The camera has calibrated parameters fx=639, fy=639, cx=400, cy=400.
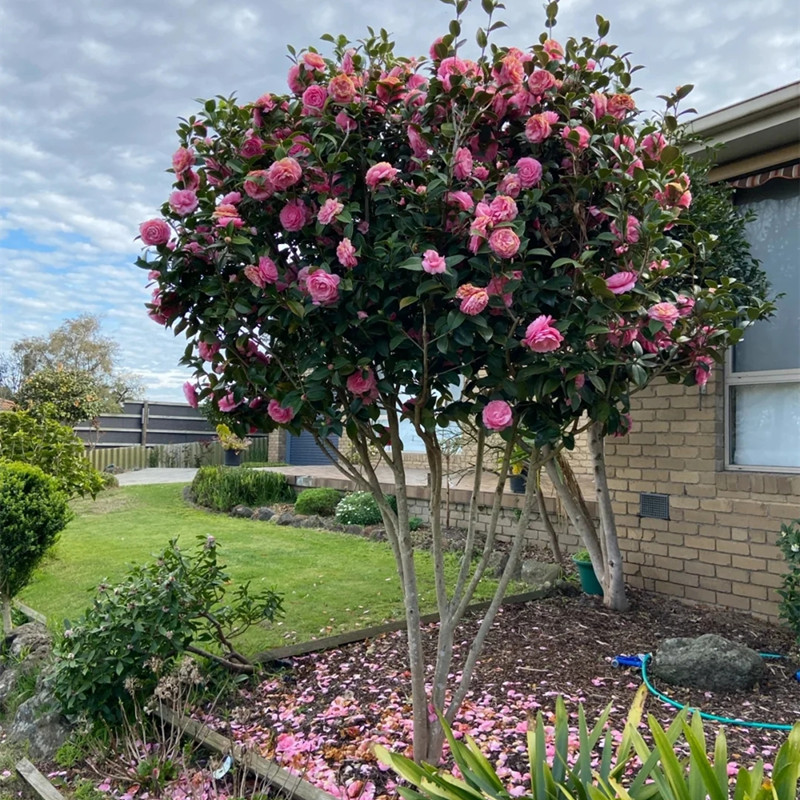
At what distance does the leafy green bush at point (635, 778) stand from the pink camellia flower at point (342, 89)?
206 centimetres

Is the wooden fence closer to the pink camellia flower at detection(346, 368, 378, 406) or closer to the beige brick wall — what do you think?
the beige brick wall

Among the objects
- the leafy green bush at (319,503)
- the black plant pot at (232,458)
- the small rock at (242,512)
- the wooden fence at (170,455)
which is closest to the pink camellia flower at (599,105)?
the leafy green bush at (319,503)

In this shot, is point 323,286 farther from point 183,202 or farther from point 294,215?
point 183,202

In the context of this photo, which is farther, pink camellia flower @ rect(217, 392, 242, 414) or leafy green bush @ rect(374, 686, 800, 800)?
pink camellia flower @ rect(217, 392, 242, 414)

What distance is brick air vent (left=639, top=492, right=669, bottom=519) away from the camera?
491 cm

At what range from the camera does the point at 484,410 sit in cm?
211

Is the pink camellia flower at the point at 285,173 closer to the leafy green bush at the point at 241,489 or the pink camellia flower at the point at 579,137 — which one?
the pink camellia flower at the point at 579,137

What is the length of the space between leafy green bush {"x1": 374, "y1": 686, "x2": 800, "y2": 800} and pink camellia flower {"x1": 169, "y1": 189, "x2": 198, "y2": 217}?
1904mm

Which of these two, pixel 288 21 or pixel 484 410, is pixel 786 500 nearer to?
pixel 484 410

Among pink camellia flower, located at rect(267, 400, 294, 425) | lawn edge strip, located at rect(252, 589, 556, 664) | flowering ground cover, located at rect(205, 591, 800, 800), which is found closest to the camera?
pink camellia flower, located at rect(267, 400, 294, 425)

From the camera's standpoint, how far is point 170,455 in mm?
17984

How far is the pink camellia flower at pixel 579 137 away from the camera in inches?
82.5

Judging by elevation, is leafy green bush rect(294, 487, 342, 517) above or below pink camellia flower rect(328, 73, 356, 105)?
below

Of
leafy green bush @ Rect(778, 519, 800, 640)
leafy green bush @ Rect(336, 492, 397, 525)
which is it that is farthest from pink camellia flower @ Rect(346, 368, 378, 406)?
leafy green bush @ Rect(336, 492, 397, 525)
